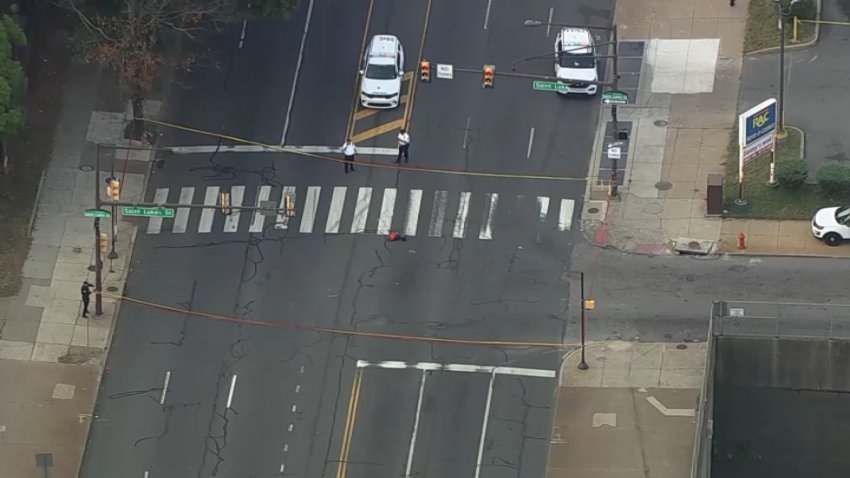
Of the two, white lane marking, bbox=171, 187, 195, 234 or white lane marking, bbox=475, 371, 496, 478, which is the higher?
white lane marking, bbox=171, 187, 195, 234

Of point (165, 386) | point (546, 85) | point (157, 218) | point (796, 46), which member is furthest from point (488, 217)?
point (796, 46)

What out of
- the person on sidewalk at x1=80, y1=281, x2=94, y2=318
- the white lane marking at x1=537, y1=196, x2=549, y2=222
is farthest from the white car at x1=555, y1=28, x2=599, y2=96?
the person on sidewalk at x1=80, y1=281, x2=94, y2=318

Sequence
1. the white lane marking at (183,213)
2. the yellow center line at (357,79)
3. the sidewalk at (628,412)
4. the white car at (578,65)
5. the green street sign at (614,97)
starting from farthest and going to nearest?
the white car at (578,65)
the yellow center line at (357,79)
the white lane marking at (183,213)
the green street sign at (614,97)
the sidewalk at (628,412)

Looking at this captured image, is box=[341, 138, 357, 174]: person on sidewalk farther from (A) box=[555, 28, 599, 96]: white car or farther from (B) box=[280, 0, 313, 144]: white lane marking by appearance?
(A) box=[555, 28, 599, 96]: white car

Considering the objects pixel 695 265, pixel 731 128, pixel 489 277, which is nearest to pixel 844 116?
pixel 731 128

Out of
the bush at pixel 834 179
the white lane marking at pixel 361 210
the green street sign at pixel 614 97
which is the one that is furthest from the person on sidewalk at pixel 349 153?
the bush at pixel 834 179

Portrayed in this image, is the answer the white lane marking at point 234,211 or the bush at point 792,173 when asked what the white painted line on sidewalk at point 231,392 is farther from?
the bush at point 792,173
